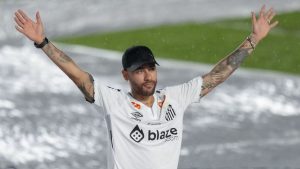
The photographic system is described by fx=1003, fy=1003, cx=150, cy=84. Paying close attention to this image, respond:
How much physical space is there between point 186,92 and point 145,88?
0.56 meters

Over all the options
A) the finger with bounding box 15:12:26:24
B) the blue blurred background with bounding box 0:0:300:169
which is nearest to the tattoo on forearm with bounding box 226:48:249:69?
the finger with bounding box 15:12:26:24

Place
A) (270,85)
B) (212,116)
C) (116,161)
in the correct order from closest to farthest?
(116,161), (212,116), (270,85)

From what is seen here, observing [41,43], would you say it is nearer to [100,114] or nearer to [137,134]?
[137,134]

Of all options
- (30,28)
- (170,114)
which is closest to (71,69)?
(30,28)

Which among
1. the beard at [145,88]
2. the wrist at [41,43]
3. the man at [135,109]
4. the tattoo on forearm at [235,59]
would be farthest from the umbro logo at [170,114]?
the wrist at [41,43]

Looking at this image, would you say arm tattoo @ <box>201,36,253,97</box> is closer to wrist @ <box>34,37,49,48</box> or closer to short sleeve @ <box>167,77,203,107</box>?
short sleeve @ <box>167,77,203,107</box>

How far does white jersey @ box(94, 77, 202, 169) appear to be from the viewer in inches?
297

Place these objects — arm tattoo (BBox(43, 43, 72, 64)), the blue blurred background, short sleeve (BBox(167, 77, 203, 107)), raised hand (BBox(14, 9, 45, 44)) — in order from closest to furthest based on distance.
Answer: raised hand (BBox(14, 9, 45, 44)), arm tattoo (BBox(43, 43, 72, 64)), short sleeve (BBox(167, 77, 203, 107)), the blue blurred background

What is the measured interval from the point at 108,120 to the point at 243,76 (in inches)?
326

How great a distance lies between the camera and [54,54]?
766 centimetres

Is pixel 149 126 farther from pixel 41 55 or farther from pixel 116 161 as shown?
pixel 41 55

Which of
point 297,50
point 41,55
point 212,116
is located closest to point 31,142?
point 212,116

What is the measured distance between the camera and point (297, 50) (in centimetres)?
1747

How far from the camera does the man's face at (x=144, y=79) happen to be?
24.7 feet
